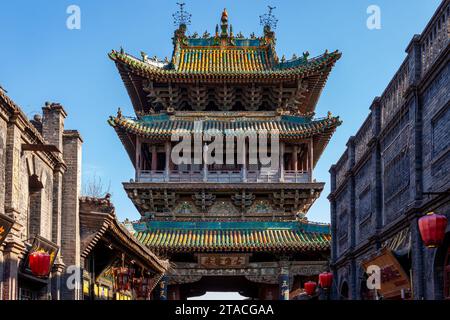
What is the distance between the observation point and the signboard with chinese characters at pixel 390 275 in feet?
49.9

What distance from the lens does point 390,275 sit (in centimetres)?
1631

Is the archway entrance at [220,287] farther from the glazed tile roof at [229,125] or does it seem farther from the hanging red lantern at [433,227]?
the hanging red lantern at [433,227]

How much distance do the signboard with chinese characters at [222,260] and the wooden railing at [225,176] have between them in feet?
11.4

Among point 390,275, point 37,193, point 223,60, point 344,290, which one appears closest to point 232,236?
point 344,290

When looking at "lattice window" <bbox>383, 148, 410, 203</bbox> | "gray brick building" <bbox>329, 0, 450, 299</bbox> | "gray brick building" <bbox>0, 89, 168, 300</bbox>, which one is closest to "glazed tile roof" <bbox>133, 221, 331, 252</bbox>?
"gray brick building" <bbox>329, 0, 450, 299</bbox>

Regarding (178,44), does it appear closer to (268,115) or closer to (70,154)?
(268,115)

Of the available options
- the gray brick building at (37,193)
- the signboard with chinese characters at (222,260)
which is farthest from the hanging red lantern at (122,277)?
the signboard with chinese characters at (222,260)

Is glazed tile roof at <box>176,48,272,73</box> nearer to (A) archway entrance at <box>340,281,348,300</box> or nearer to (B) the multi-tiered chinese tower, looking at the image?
(B) the multi-tiered chinese tower

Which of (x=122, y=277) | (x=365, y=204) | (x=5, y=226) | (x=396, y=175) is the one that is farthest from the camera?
(x=122, y=277)

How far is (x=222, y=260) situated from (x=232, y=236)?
45.4 inches

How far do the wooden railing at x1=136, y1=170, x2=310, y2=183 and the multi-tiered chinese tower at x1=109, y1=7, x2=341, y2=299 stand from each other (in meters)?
0.05

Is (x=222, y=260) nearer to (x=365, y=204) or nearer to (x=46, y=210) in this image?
(x=365, y=204)
